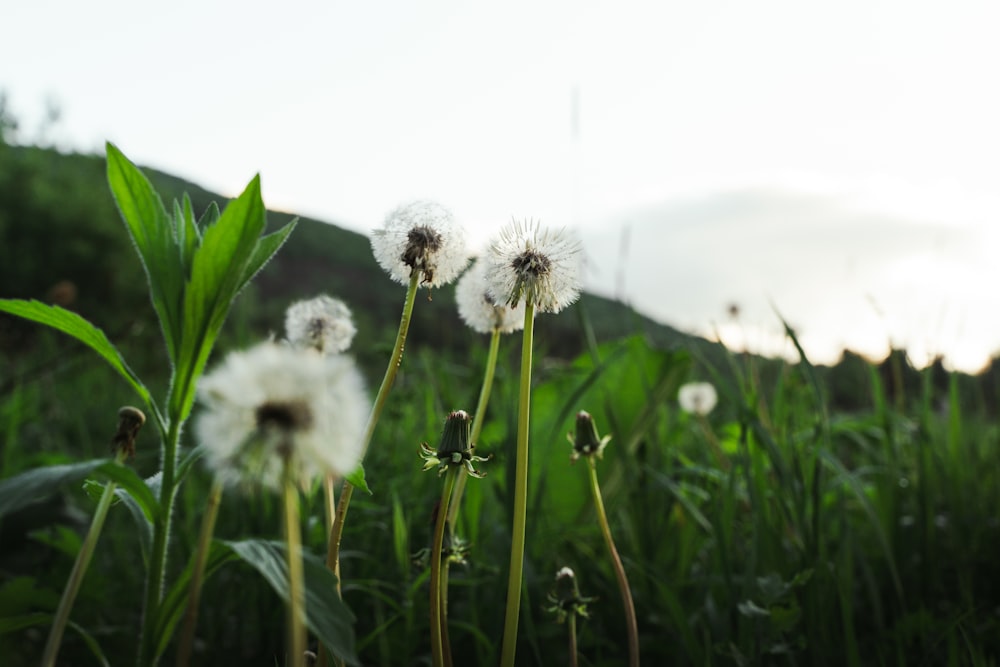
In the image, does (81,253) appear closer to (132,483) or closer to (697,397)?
(697,397)

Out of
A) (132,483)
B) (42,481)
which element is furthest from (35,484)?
(132,483)

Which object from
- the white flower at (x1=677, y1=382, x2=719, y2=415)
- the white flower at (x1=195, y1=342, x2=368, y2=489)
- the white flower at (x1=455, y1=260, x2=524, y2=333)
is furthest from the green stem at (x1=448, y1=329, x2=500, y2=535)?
the white flower at (x1=677, y1=382, x2=719, y2=415)

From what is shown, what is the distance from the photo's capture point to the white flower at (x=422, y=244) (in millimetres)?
1145

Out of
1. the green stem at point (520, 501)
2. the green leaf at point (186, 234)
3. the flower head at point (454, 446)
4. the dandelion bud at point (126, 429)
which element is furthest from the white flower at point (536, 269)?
the dandelion bud at point (126, 429)

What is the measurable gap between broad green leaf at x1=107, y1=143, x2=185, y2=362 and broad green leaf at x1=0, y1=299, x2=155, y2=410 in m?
0.06

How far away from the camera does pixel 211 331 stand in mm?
1000

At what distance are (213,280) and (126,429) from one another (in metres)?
0.23

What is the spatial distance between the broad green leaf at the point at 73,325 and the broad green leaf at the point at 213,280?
6 centimetres

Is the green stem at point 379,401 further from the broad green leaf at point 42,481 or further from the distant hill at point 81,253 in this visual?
the distant hill at point 81,253

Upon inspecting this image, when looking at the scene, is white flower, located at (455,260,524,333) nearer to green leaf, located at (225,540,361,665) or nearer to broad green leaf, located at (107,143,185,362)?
broad green leaf, located at (107,143,185,362)

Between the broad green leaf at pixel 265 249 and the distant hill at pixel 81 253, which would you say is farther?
the distant hill at pixel 81 253

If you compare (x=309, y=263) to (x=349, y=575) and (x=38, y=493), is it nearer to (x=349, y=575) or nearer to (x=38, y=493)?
(x=349, y=575)

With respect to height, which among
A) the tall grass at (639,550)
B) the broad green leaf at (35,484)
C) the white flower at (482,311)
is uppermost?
the white flower at (482,311)

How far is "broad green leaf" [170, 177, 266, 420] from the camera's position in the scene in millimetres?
959
